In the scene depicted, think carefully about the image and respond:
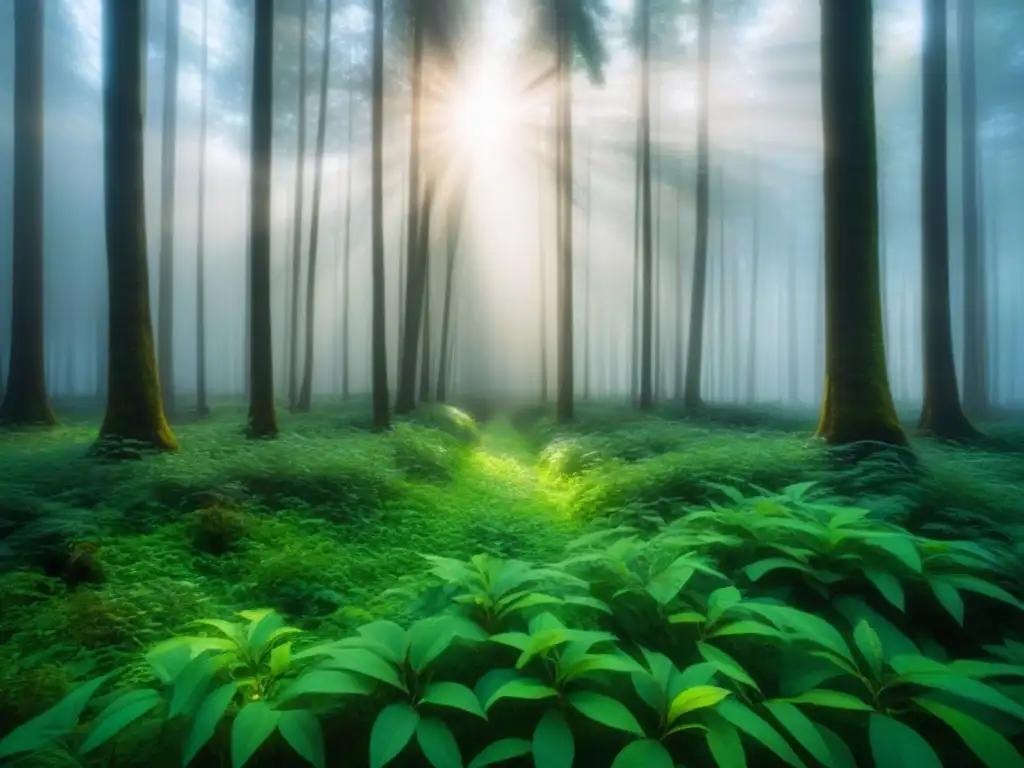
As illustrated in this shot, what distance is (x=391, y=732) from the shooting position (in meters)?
1.68

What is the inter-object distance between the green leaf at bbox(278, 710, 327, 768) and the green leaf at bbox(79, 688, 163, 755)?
520 millimetres

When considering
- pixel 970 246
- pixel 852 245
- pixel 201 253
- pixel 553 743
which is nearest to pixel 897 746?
pixel 553 743

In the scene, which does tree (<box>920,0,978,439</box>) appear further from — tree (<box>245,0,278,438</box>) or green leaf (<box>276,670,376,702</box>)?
tree (<box>245,0,278,438</box>)

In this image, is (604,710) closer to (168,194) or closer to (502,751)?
(502,751)

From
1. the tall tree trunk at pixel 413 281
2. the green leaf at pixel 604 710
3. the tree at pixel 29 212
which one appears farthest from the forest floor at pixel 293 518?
the tall tree trunk at pixel 413 281

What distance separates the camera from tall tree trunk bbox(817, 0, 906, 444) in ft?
20.9

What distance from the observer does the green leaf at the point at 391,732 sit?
1.58 m

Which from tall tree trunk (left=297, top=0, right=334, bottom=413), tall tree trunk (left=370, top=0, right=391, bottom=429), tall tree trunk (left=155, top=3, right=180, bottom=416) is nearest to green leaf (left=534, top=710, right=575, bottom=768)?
tall tree trunk (left=370, top=0, right=391, bottom=429)

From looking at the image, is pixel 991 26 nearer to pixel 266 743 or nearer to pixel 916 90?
pixel 916 90

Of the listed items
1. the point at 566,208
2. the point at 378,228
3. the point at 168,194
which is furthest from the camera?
the point at 168,194

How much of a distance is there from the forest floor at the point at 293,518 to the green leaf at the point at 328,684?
845 mm

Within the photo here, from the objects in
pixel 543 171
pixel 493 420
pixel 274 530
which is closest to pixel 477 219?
→ pixel 543 171

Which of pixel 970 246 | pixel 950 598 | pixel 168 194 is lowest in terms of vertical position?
pixel 950 598

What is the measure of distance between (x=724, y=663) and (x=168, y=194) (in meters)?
21.3
